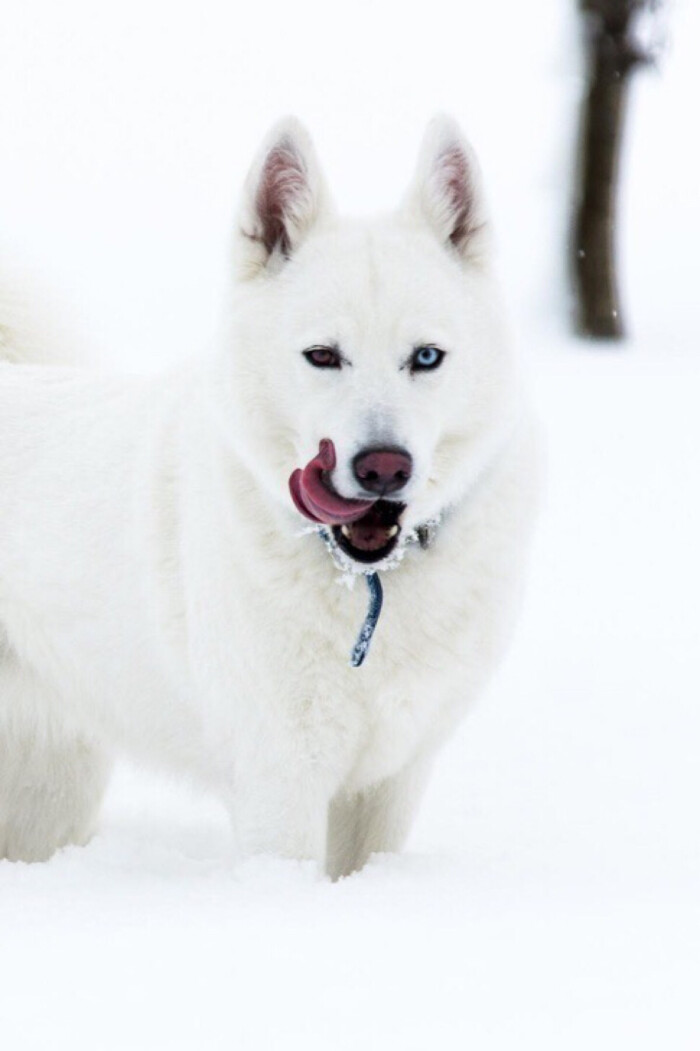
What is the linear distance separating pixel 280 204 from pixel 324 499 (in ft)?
2.42

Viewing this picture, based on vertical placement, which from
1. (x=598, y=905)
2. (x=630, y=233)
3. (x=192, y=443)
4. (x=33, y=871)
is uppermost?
(x=630, y=233)

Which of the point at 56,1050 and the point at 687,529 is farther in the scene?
the point at 687,529

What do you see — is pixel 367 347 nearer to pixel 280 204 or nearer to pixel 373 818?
pixel 280 204

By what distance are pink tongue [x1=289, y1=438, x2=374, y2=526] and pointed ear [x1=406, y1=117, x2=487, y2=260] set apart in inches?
24.2

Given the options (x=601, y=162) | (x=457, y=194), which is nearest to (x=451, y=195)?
(x=457, y=194)

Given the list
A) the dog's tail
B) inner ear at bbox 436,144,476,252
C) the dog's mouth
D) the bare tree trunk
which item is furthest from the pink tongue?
the bare tree trunk

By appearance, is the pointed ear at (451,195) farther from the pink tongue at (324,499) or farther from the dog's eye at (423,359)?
the pink tongue at (324,499)

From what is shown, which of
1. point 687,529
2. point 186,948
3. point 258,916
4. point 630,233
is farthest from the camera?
point 630,233

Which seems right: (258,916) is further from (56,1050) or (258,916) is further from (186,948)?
(56,1050)

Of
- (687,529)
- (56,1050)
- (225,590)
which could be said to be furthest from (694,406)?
(56,1050)

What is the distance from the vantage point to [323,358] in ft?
9.53

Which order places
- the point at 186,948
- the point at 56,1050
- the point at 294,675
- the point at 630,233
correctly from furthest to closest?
1. the point at 630,233
2. the point at 294,675
3. the point at 186,948
4. the point at 56,1050

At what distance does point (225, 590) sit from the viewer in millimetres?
3131

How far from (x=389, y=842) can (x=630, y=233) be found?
12.4 metres
